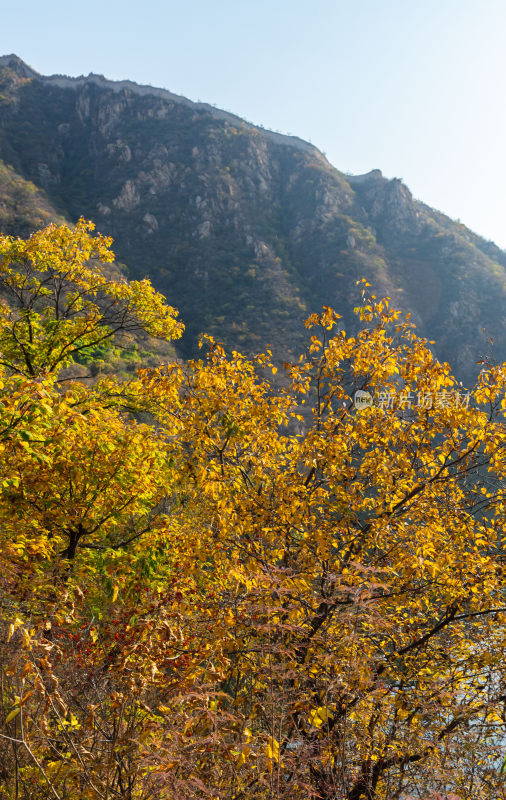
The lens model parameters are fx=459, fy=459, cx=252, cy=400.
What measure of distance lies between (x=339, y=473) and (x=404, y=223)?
9058cm

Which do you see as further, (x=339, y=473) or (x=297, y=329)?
(x=297, y=329)

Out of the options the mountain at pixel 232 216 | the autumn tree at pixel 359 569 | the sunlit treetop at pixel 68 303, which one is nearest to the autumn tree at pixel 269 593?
the autumn tree at pixel 359 569

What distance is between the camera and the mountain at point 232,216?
65.0 metres

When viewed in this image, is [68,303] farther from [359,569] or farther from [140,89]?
[140,89]

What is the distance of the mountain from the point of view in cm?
6500

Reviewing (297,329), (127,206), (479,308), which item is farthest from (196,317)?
(479,308)

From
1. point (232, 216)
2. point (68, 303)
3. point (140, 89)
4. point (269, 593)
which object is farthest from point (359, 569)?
point (140, 89)

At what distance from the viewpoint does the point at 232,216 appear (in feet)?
256

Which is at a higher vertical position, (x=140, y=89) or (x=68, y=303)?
(x=140, y=89)

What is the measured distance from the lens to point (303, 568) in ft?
12.8

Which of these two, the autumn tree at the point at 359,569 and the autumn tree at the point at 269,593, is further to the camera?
the autumn tree at the point at 359,569

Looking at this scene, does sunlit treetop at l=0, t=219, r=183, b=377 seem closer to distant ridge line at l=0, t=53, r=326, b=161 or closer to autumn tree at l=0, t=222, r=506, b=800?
autumn tree at l=0, t=222, r=506, b=800

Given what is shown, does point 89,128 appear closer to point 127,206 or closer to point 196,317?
point 127,206

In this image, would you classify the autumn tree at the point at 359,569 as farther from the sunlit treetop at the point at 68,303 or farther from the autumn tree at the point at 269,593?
the sunlit treetop at the point at 68,303
